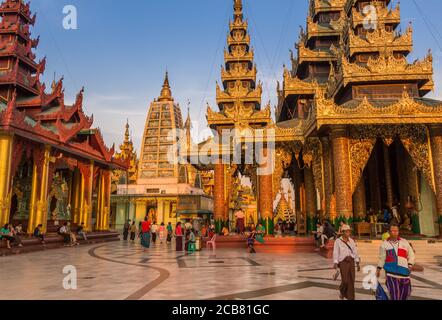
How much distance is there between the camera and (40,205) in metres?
18.3

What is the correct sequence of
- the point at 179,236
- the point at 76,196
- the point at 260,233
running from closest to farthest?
the point at 260,233, the point at 179,236, the point at 76,196

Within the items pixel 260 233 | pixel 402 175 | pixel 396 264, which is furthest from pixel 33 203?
pixel 402 175

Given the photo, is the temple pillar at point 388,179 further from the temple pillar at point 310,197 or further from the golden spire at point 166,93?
the golden spire at point 166,93

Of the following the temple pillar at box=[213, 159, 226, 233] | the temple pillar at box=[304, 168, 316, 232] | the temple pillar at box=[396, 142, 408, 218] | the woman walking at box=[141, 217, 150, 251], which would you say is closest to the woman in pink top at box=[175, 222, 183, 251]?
the woman walking at box=[141, 217, 150, 251]

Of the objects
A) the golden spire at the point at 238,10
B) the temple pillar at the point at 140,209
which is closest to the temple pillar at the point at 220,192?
the golden spire at the point at 238,10

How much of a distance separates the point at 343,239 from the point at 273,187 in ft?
39.4

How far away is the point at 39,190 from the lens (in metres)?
18.6

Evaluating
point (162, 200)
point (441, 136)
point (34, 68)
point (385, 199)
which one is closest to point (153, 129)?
point (162, 200)

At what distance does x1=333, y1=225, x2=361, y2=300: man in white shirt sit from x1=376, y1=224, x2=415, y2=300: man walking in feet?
2.63

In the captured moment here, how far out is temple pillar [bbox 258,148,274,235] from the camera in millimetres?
17248

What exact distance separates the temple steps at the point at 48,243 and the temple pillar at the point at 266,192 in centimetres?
1142

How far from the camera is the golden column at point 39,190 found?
18.0m

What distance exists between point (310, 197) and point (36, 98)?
1875cm

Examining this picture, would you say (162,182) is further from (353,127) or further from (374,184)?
(353,127)
